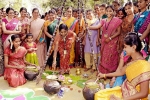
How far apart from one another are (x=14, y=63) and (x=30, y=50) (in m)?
0.69

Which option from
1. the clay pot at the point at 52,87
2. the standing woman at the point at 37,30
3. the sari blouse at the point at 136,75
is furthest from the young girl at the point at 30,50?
the sari blouse at the point at 136,75

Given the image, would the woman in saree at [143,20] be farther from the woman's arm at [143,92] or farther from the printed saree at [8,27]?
the printed saree at [8,27]

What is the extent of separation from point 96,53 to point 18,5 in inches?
857

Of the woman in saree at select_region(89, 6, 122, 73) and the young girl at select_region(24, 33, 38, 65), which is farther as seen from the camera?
Answer: the young girl at select_region(24, 33, 38, 65)

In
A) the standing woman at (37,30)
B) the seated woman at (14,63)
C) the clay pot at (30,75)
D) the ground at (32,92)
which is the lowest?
the ground at (32,92)

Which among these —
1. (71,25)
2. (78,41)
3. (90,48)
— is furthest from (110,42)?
(71,25)

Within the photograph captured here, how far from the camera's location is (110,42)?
522 cm

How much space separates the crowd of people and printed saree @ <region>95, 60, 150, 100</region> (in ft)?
0.05

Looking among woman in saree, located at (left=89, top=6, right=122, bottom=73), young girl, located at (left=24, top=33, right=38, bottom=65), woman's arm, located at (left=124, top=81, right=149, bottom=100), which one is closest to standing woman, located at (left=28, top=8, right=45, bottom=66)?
young girl, located at (left=24, top=33, right=38, bottom=65)

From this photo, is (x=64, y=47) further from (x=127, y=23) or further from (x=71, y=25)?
(x=127, y=23)

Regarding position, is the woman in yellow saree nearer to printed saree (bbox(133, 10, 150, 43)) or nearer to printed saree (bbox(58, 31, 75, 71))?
printed saree (bbox(133, 10, 150, 43))

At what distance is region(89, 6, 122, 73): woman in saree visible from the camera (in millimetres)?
5125

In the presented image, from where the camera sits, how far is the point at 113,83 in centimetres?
420

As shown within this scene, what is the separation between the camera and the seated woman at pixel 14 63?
4867mm
